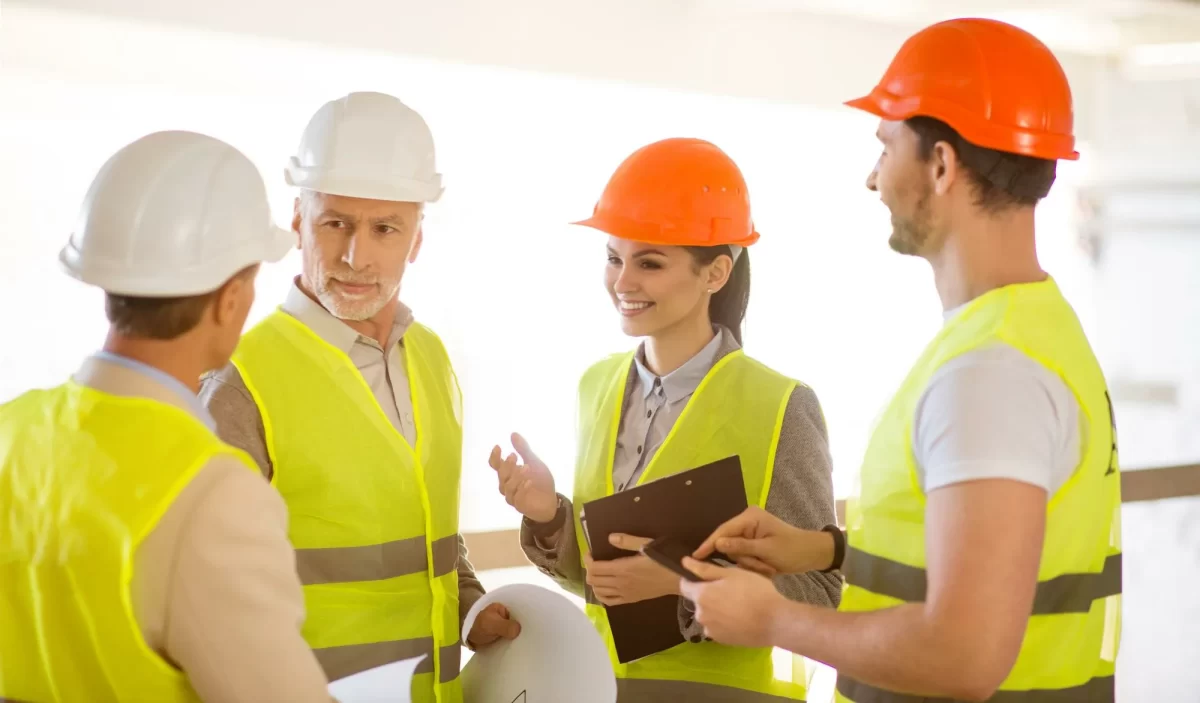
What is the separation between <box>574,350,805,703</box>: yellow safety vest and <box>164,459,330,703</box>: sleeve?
1.08 meters

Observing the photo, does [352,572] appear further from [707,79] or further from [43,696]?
[707,79]

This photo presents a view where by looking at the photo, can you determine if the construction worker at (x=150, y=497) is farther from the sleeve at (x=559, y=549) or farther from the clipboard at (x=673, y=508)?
the sleeve at (x=559, y=549)

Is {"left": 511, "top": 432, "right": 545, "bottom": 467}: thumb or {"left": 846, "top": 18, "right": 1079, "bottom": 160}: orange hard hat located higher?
{"left": 846, "top": 18, "right": 1079, "bottom": 160}: orange hard hat

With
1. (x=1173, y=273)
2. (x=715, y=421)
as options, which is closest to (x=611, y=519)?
(x=715, y=421)

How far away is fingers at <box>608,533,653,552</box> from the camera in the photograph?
6.42 ft

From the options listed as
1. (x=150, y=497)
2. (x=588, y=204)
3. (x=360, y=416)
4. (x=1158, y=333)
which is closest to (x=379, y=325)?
(x=360, y=416)

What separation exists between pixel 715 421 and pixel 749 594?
2.49 feet

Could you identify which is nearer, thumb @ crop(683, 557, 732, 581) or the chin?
thumb @ crop(683, 557, 732, 581)

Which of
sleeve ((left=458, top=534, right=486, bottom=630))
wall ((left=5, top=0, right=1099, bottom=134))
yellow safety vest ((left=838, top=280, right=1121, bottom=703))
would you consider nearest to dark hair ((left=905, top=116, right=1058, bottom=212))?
yellow safety vest ((left=838, top=280, right=1121, bottom=703))

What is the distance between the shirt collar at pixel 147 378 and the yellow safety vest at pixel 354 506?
1.89 ft

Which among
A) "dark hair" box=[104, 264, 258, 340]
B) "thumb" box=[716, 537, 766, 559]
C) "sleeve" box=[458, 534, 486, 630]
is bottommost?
"sleeve" box=[458, 534, 486, 630]

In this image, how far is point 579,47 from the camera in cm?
342

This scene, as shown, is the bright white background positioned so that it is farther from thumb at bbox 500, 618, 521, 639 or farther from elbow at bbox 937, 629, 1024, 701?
elbow at bbox 937, 629, 1024, 701

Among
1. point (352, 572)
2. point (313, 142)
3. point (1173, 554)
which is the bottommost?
point (1173, 554)
